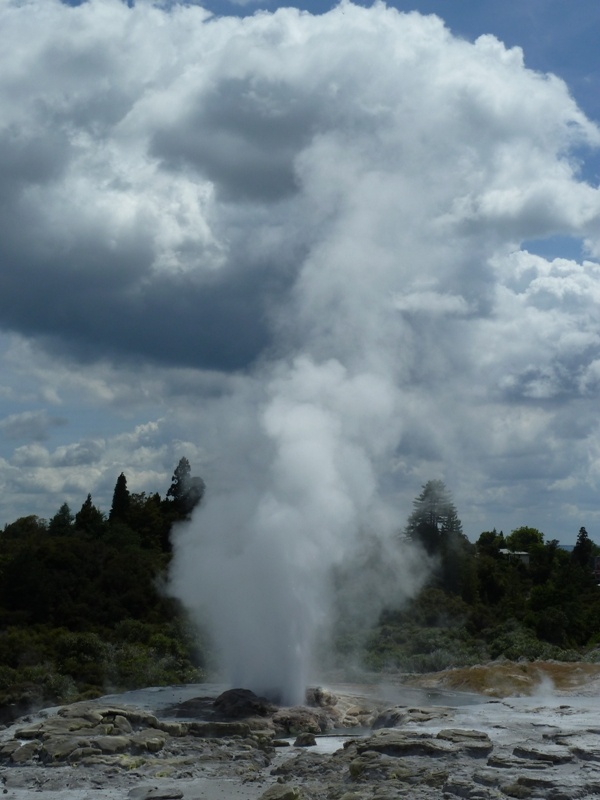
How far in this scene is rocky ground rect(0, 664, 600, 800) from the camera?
50.8 ft

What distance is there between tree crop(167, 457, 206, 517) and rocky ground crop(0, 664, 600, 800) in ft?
130

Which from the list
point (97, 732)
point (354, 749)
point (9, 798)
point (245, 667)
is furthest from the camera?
point (245, 667)

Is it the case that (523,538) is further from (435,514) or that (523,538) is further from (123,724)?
(123,724)

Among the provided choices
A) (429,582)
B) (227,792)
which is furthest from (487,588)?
(227,792)

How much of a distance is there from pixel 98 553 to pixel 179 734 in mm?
26019

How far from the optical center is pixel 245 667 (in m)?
24.3

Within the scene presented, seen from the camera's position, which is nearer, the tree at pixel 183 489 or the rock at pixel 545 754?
the rock at pixel 545 754

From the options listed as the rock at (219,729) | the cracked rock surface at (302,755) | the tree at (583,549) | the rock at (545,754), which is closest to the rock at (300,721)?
the cracked rock surface at (302,755)

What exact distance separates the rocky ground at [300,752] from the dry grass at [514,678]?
4.55 m

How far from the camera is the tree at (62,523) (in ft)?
185

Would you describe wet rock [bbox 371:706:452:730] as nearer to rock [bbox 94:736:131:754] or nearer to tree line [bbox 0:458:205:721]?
rock [bbox 94:736:131:754]

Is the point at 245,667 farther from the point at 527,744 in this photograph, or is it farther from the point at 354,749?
the point at 527,744

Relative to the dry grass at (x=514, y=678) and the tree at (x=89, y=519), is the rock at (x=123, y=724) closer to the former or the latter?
the dry grass at (x=514, y=678)

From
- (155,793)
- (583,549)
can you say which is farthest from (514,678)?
(583,549)
